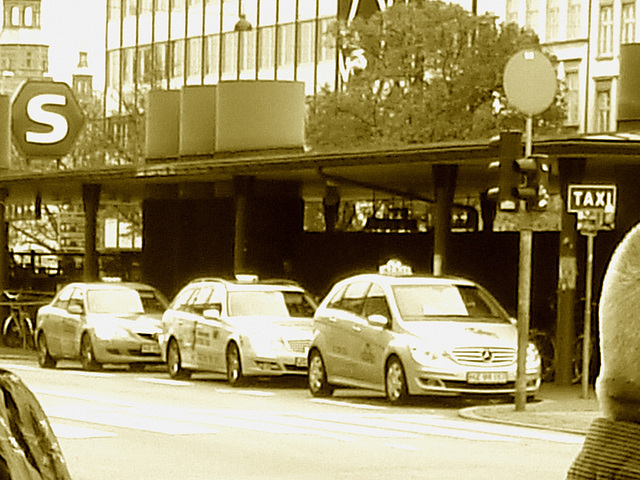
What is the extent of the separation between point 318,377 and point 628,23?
63387 millimetres

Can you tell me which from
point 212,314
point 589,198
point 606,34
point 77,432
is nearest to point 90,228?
point 212,314

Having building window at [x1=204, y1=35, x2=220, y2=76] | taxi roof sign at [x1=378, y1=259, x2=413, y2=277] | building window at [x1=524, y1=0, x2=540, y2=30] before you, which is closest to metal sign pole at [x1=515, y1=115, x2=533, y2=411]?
taxi roof sign at [x1=378, y1=259, x2=413, y2=277]

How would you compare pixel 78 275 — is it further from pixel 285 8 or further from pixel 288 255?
pixel 285 8

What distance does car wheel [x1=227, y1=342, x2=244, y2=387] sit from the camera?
3052 cm

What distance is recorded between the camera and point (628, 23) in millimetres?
89062

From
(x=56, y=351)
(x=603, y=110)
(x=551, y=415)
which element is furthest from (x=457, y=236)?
(x=603, y=110)

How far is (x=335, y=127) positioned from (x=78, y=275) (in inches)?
461

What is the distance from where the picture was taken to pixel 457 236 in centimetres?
3522

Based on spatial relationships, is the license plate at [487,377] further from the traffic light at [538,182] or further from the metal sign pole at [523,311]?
the traffic light at [538,182]

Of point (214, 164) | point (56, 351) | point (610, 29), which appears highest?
point (610, 29)

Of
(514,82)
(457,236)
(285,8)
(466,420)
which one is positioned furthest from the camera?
(285,8)

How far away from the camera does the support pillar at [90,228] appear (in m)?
44.7

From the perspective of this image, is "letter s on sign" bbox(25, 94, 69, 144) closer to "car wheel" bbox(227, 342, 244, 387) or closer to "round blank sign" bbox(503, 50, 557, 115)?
"car wheel" bbox(227, 342, 244, 387)

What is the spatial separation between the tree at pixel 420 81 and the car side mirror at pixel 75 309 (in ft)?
80.2
